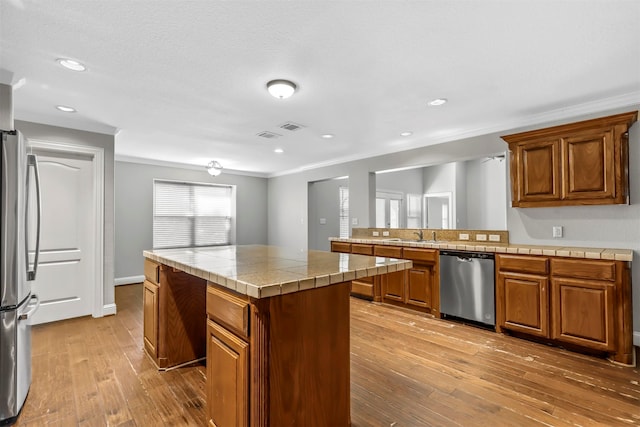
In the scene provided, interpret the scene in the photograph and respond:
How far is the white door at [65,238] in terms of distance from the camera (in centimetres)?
362

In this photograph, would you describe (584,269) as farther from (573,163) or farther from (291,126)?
(291,126)

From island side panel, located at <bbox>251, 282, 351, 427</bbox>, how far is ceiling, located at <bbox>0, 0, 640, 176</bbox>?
1558 millimetres

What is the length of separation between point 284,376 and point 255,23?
193 cm

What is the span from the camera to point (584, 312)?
269cm

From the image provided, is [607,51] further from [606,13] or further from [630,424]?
[630,424]

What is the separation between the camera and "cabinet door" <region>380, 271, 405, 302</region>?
13.5ft

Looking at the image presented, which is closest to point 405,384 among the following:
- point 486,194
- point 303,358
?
point 303,358

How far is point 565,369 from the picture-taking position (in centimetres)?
248

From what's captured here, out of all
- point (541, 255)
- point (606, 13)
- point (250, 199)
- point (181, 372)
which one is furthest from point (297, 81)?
point (250, 199)

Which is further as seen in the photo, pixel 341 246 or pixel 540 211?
pixel 341 246

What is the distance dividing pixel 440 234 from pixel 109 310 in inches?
177

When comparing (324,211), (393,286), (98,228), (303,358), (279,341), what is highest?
(324,211)

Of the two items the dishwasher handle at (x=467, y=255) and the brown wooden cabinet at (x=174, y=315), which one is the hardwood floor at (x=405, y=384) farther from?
the dishwasher handle at (x=467, y=255)

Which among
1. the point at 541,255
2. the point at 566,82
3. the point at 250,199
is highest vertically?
the point at 566,82
